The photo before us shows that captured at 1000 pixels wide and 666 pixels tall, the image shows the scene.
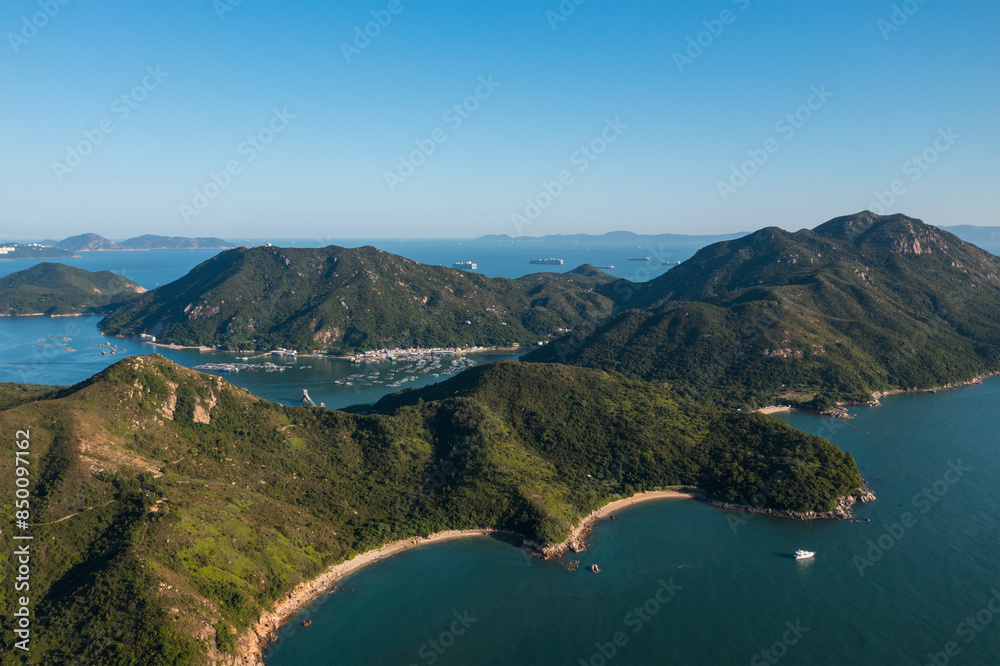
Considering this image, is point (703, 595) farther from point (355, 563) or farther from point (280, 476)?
point (280, 476)

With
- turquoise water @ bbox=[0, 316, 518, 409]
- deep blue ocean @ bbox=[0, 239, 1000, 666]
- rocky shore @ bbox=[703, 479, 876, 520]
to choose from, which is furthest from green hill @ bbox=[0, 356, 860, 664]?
turquoise water @ bbox=[0, 316, 518, 409]

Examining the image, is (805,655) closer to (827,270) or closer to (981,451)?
(981,451)

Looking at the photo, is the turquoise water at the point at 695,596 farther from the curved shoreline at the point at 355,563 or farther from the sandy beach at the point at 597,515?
the sandy beach at the point at 597,515

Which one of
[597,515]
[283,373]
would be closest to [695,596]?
[597,515]

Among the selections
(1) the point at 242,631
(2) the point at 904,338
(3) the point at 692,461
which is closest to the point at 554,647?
(1) the point at 242,631

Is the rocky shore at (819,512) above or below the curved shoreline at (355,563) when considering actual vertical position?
above

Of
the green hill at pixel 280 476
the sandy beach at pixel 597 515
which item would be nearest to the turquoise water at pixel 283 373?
the green hill at pixel 280 476

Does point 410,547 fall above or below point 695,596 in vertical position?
above
